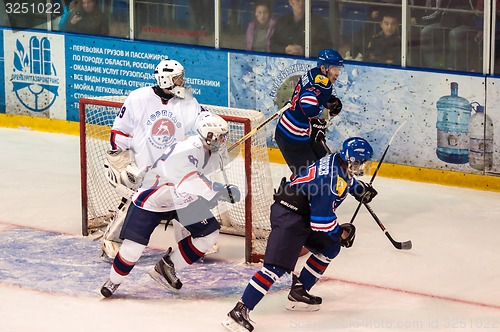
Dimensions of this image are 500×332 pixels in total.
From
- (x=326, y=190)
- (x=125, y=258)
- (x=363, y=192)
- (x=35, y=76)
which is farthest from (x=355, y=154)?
(x=35, y=76)

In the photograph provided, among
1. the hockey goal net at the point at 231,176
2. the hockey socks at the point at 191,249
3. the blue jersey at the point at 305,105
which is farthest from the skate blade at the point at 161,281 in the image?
the blue jersey at the point at 305,105

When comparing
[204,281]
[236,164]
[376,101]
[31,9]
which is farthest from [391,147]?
[31,9]

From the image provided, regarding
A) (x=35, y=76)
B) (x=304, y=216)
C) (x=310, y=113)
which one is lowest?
(x=304, y=216)

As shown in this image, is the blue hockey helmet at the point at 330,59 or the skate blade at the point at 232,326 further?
the blue hockey helmet at the point at 330,59

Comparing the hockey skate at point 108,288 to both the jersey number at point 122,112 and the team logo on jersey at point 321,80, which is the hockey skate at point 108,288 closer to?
the jersey number at point 122,112

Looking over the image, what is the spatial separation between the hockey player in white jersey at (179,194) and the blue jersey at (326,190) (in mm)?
589

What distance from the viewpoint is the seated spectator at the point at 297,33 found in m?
9.72

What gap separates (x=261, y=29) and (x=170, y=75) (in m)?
2.94

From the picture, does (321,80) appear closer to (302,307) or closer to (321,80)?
(321,80)

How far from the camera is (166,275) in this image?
686 centimetres

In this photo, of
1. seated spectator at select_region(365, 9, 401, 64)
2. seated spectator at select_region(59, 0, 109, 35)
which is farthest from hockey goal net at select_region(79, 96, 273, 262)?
seated spectator at select_region(59, 0, 109, 35)

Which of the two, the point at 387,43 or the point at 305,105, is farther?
the point at 387,43

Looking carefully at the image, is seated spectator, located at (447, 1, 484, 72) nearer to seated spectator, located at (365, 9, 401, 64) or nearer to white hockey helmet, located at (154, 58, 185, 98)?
seated spectator, located at (365, 9, 401, 64)

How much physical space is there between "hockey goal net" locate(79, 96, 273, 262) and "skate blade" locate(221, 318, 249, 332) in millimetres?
1233
